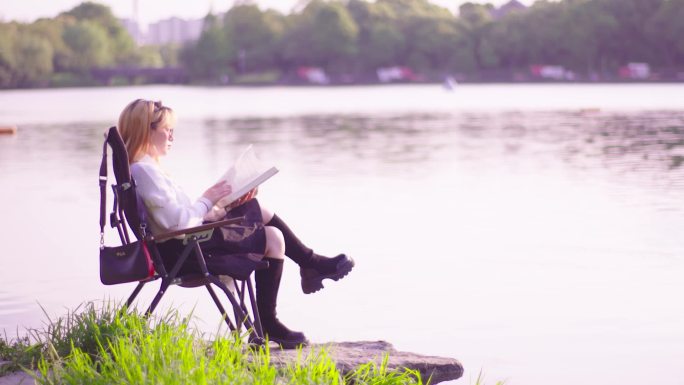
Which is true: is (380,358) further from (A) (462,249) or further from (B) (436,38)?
(B) (436,38)

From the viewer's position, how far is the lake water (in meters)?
6.31

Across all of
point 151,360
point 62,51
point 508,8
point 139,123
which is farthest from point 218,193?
point 508,8

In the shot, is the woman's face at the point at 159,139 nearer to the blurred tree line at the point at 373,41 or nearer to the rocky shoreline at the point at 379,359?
the rocky shoreline at the point at 379,359

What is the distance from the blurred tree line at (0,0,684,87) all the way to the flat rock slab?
114 meters

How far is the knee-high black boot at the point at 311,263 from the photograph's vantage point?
559cm

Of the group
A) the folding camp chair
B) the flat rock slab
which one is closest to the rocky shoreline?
the flat rock slab

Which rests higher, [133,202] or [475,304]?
[133,202]

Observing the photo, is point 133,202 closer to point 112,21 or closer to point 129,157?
point 129,157

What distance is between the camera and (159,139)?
520 centimetres

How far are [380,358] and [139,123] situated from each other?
4.90 ft

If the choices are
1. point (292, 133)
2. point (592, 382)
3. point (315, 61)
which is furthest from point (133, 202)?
point (315, 61)

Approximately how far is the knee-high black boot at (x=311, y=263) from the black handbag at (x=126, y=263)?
0.78m

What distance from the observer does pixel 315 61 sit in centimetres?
14900

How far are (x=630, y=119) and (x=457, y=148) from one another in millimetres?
12894
